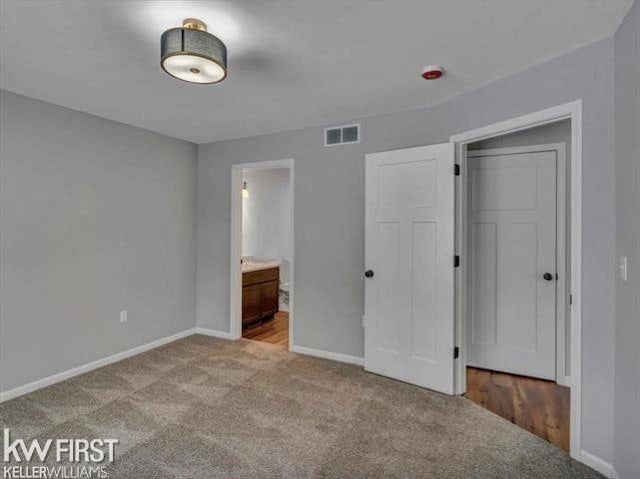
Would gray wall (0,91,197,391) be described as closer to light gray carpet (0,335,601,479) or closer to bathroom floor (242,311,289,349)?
light gray carpet (0,335,601,479)

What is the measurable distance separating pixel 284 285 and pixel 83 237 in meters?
3.06

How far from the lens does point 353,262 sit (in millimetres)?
3449

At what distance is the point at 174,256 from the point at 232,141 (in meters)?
1.55

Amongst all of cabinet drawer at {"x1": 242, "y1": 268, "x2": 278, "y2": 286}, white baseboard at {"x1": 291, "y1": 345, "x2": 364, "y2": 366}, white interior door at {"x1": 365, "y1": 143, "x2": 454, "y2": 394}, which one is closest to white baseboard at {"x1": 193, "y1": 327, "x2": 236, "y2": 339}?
cabinet drawer at {"x1": 242, "y1": 268, "x2": 278, "y2": 286}

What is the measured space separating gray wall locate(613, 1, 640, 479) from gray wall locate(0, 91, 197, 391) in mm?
3989

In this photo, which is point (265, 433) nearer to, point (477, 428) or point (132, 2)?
point (477, 428)

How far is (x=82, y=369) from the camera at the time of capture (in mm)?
3205

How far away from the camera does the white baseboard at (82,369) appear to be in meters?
2.75

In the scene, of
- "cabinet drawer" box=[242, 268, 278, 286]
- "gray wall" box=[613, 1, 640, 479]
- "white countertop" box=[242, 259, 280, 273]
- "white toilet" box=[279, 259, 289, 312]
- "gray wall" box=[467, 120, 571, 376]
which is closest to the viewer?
"gray wall" box=[613, 1, 640, 479]

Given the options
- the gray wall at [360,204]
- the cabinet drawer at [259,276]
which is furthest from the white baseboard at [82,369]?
the cabinet drawer at [259,276]

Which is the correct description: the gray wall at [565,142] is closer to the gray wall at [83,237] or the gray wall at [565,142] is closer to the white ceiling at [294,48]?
the white ceiling at [294,48]

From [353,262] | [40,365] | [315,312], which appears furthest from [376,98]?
[40,365]

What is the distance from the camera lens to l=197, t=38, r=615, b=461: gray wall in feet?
6.25

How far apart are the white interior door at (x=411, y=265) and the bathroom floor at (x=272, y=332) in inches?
53.2
